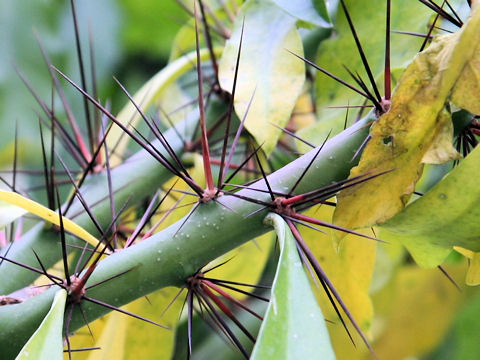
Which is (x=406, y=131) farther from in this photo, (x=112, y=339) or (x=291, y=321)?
(x=112, y=339)

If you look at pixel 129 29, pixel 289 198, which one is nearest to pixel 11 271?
pixel 289 198

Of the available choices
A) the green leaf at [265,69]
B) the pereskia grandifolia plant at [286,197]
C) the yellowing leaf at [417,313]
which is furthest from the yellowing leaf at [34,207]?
the yellowing leaf at [417,313]

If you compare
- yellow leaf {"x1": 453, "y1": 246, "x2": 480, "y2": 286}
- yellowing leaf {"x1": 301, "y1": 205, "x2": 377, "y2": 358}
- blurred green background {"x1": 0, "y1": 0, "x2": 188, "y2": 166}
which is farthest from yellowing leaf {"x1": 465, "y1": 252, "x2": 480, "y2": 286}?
blurred green background {"x1": 0, "y1": 0, "x2": 188, "y2": 166}

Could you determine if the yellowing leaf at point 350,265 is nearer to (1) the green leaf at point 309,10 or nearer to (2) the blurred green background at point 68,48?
(1) the green leaf at point 309,10

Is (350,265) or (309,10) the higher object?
(309,10)

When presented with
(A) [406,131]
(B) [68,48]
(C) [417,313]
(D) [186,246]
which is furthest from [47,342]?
(B) [68,48]

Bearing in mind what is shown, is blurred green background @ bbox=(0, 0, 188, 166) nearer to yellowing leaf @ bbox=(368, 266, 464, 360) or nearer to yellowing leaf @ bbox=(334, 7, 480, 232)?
yellowing leaf @ bbox=(368, 266, 464, 360)
